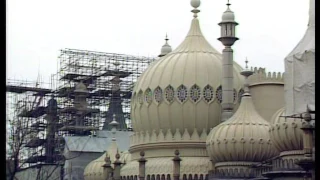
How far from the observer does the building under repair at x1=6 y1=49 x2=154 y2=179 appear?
141ft

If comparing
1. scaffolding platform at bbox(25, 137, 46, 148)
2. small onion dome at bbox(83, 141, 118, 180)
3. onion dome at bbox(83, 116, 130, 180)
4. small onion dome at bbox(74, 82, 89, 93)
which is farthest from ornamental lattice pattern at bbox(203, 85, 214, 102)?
small onion dome at bbox(74, 82, 89, 93)

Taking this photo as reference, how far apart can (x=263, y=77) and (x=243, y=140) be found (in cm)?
377

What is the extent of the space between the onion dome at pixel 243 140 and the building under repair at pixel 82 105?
13.6 meters

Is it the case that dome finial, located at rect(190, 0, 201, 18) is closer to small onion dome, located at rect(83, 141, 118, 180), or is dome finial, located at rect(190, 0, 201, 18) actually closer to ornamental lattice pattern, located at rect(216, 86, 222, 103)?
ornamental lattice pattern, located at rect(216, 86, 222, 103)

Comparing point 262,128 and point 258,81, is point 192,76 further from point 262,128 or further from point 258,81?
point 262,128

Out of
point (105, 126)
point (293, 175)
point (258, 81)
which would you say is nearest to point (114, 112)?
point (105, 126)

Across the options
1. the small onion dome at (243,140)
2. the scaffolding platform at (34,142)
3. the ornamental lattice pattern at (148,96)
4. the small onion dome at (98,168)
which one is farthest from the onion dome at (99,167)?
the small onion dome at (243,140)

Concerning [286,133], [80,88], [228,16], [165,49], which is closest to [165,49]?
[165,49]

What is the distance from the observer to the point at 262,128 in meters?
28.7

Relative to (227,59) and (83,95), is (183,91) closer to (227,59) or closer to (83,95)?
(227,59)

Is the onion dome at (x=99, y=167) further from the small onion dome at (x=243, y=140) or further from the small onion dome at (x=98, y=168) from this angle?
the small onion dome at (x=243, y=140)

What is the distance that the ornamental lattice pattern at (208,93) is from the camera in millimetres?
32750

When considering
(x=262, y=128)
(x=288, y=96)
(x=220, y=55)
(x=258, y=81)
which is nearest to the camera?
(x=288, y=96)
